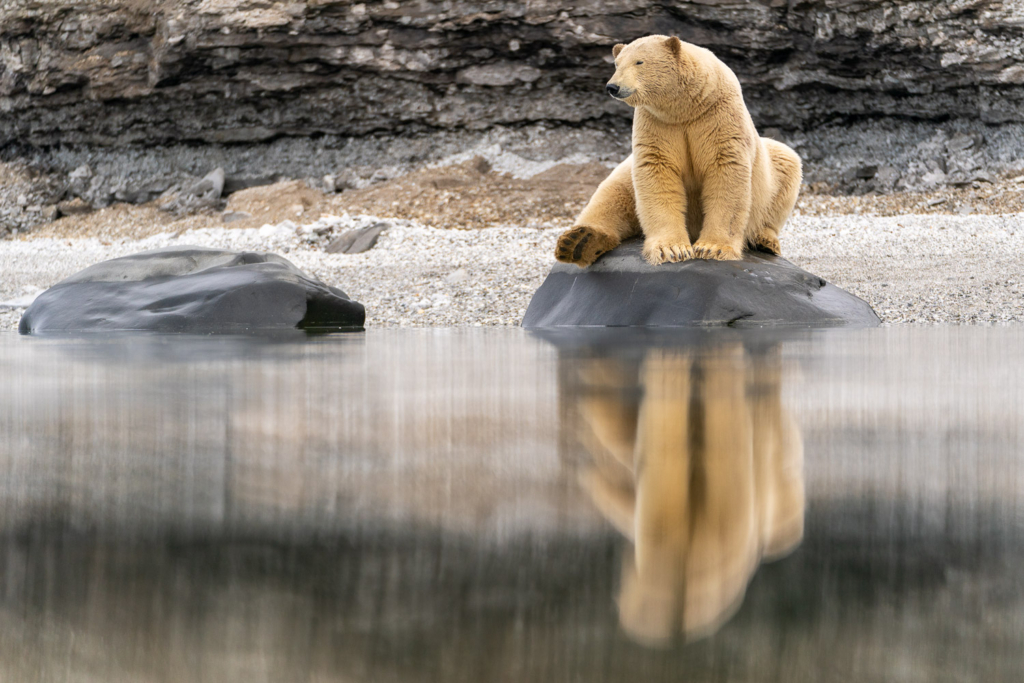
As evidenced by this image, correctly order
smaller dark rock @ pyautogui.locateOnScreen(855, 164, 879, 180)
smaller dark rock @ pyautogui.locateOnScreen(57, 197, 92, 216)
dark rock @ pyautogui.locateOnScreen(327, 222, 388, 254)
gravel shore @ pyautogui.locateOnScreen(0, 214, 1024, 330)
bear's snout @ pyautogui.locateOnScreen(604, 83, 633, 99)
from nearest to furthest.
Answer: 1. bear's snout @ pyautogui.locateOnScreen(604, 83, 633, 99)
2. gravel shore @ pyautogui.locateOnScreen(0, 214, 1024, 330)
3. dark rock @ pyautogui.locateOnScreen(327, 222, 388, 254)
4. smaller dark rock @ pyautogui.locateOnScreen(855, 164, 879, 180)
5. smaller dark rock @ pyautogui.locateOnScreen(57, 197, 92, 216)

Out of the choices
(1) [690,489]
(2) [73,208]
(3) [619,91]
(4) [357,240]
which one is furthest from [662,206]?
(2) [73,208]

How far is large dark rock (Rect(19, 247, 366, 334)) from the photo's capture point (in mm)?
5621

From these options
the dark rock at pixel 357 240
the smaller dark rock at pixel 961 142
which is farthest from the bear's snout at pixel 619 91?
the smaller dark rock at pixel 961 142

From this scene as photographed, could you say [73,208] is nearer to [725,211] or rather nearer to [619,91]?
[619,91]

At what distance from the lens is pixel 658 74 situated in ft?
14.9

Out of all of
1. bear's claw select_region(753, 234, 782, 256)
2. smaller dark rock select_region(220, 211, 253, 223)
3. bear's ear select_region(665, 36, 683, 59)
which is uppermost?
bear's ear select_region(665, 36, 683, 59)

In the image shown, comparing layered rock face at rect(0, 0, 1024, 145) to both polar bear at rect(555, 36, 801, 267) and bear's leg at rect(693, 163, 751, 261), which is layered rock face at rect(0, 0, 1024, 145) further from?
bear's leg at rect(693, 163, 751, 261)

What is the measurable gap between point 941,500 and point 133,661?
871 mm

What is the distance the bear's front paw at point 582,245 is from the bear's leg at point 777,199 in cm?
97

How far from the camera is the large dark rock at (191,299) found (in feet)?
18.4

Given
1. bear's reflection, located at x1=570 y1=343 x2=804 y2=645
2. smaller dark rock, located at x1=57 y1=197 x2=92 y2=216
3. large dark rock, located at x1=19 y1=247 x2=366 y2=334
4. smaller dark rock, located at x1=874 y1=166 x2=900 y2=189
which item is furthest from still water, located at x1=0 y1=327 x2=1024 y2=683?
smaller dark rock, located at x1=57 y1=197 x2=92 y2=216

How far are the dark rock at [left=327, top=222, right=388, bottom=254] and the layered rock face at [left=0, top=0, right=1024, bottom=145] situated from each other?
3.85m

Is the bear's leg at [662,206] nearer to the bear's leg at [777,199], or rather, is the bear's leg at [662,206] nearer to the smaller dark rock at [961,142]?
the bear's leg at [777,199]

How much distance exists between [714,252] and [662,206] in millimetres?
387
